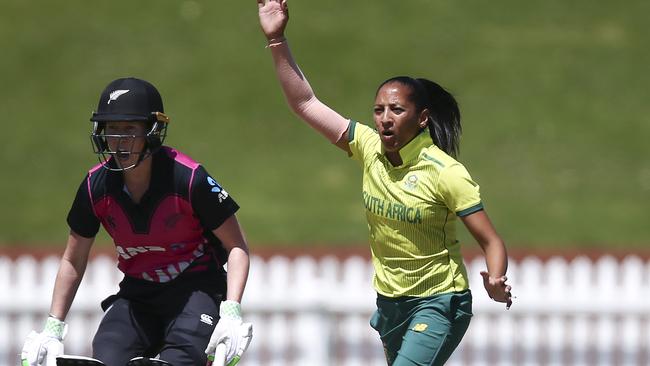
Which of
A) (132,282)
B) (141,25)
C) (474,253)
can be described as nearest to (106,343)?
(132,282)

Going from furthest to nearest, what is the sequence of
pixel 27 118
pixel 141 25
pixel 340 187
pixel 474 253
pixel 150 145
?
1. pixel 141 25
2. pixel 27 118
3. pixel 340 187
4. pixel 474 253
5. pixel 150 145

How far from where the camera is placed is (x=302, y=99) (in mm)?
5445

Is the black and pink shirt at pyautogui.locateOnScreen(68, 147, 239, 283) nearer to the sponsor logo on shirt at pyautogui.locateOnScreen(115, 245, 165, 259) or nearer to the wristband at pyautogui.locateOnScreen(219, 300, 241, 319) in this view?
the sponsor logo on shirt at pyautogui.locateOnScreen(115, 245, 165, 259)

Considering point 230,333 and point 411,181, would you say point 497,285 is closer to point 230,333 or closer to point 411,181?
point 411,181

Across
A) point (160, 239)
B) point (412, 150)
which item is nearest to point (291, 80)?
point (412, 150)

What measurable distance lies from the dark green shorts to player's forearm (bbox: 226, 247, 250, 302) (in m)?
0.76

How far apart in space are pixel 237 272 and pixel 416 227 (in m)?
0.86

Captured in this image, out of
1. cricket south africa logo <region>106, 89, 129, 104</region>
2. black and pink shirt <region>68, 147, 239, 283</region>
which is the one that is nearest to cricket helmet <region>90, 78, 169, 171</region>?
cricket south africa logo <region>106, 89, 129, 104</region>

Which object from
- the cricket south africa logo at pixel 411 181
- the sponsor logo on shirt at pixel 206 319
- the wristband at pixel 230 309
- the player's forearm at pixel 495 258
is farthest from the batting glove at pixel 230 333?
the player's forearm at pixel 495 258

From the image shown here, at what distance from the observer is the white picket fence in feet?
26.8

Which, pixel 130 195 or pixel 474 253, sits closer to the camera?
pixel 130 195

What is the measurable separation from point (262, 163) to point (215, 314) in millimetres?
13234

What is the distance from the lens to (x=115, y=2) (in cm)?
2159

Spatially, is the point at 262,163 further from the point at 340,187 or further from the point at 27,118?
the point at 27,118
